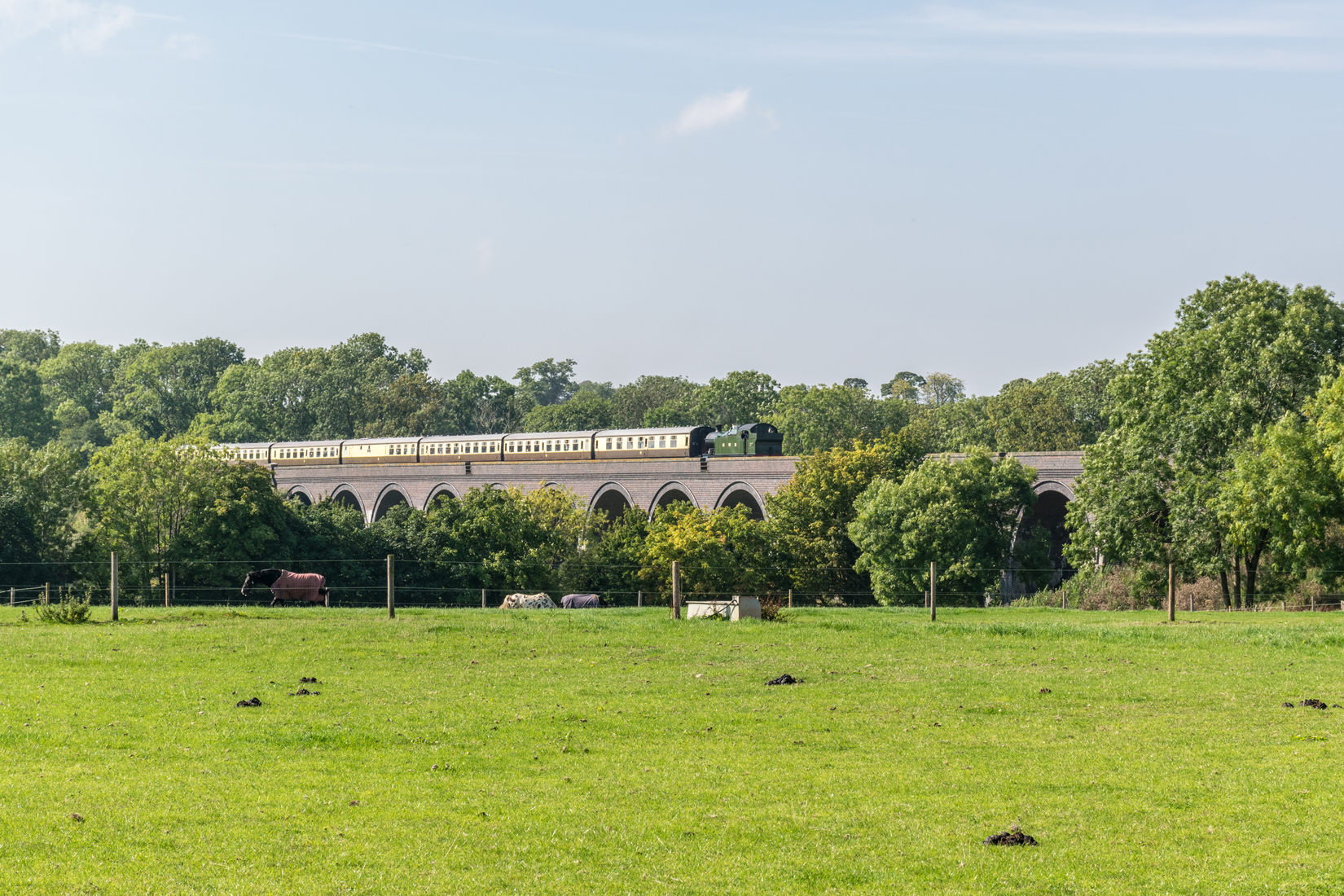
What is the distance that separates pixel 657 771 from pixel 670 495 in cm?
7843

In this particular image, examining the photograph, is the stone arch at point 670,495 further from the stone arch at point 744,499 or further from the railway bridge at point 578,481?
the stone arch at point 744,499

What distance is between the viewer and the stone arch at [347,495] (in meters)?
110

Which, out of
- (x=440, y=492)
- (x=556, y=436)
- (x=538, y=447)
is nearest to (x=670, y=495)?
(x=556, y=436)

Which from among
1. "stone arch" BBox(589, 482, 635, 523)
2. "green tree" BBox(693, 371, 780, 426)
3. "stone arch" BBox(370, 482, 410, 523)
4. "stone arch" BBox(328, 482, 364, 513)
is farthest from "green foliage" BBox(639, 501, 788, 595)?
"green tree" BBox(693, 371, 780, 426)

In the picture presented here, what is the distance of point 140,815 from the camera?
1045 centimetres

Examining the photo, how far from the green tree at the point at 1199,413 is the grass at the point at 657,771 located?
2666 centimetres

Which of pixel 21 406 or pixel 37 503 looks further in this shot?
pixel 21 406

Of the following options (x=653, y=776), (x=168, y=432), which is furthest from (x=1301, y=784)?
(x=168, y=432)

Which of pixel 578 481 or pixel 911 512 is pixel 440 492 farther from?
pixel 911 512

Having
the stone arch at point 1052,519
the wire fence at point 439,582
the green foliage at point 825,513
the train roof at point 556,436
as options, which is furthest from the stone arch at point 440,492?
the stone arch at point 1052,519

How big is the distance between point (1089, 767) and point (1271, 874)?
3.75 metres

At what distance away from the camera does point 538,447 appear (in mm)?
102500

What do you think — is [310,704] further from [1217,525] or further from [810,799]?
[1217,525]

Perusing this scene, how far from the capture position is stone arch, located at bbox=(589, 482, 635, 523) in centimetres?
9281
